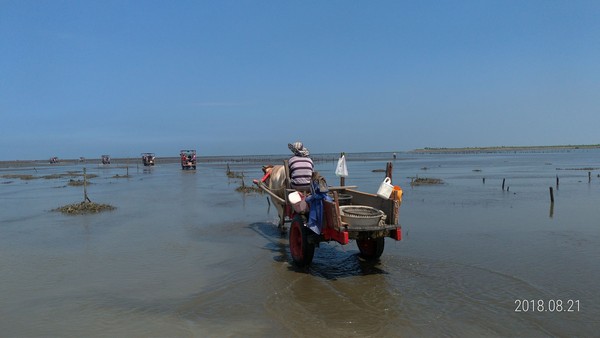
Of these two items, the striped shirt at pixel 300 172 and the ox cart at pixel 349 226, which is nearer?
the ox cart at pixel 349 226

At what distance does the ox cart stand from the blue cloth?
59 millimetres

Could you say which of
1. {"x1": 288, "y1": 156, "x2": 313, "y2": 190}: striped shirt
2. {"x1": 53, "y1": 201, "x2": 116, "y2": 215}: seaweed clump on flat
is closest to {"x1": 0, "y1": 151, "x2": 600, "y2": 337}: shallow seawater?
{"x1": 288, "y1": 156, "x2": 313, "y2": 190}: striped shirt

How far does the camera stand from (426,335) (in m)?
5.02

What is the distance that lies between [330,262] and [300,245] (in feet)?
2.92

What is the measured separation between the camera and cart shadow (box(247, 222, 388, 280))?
7660 millimetres

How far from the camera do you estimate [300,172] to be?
9.26m

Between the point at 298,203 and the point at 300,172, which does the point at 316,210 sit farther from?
the point at 300,172

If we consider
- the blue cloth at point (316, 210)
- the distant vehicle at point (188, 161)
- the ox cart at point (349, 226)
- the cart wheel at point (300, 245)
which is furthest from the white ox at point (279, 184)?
the distant vehicle at point (188, 161)

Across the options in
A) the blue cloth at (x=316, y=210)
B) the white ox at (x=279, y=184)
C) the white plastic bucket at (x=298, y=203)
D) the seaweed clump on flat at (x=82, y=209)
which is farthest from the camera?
the seaweed clump on flat at (x=82, y=209)

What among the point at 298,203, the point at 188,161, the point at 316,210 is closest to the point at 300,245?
the point at 298,203

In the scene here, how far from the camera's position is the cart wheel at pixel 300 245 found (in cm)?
773

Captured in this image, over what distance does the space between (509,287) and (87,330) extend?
21.4ft

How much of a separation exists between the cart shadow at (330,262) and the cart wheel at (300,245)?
0.21 m

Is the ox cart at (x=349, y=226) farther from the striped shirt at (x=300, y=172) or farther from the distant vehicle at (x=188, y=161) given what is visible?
the distant vehicle at (x=188, y=161)
